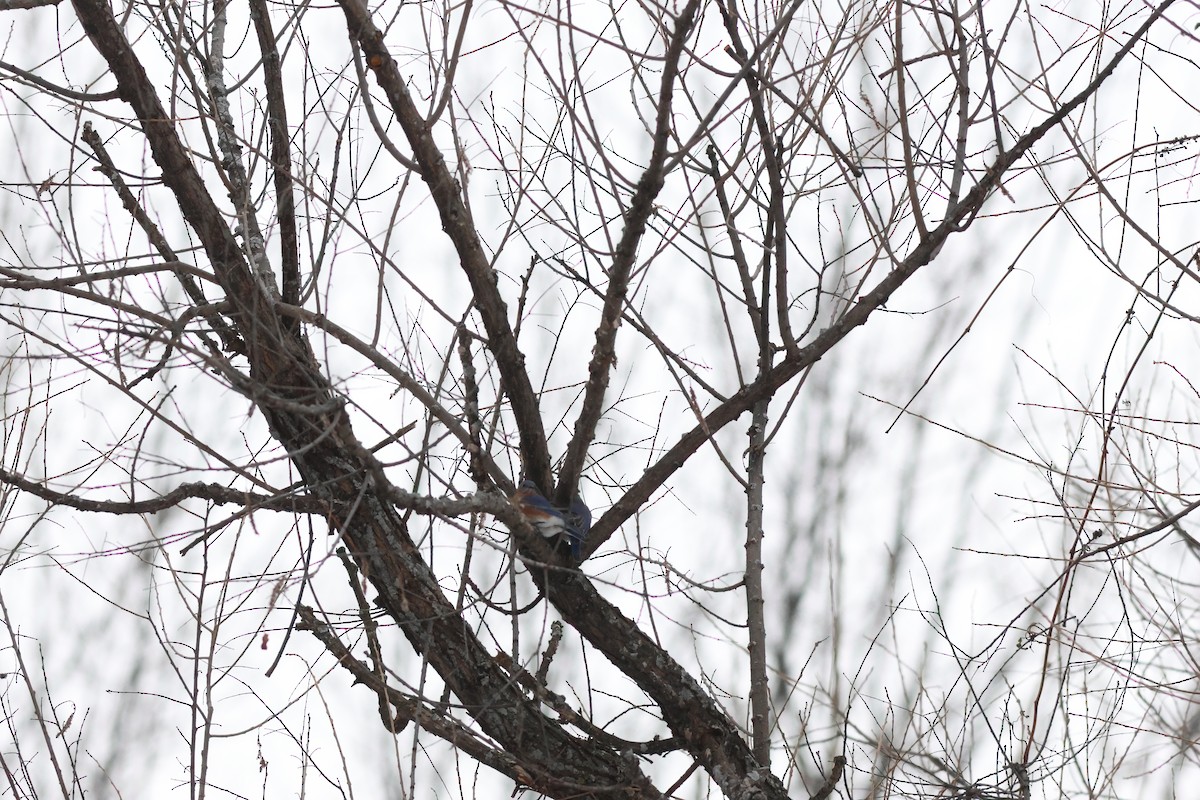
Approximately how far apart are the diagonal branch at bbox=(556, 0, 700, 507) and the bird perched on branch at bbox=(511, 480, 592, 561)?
0.14ft

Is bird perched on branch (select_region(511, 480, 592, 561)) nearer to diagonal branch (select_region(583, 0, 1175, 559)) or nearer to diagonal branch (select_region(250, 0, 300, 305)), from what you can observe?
diagonal branch (select_region(583, 0, 1175, 559))

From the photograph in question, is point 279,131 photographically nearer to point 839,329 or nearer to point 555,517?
point 555,517

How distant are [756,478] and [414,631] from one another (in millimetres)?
990

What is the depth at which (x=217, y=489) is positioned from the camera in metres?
2.25

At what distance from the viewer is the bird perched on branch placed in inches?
92.7

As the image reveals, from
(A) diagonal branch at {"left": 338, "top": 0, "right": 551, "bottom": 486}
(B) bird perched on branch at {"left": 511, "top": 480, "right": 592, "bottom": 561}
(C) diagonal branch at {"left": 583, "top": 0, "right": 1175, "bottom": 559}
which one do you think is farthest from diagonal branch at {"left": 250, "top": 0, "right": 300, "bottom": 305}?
(C) diagonal branch at {"left": 583, "top": 0, "right": 1175, "bottom": 559}

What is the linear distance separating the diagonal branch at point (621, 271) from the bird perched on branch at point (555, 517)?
42mm

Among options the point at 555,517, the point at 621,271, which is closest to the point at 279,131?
the point at 621,271

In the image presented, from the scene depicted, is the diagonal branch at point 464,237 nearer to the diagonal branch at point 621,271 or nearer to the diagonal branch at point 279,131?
the diagonal branch at point 621,271

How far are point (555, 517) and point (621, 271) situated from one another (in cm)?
66

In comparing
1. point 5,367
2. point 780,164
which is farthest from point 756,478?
point 5,367

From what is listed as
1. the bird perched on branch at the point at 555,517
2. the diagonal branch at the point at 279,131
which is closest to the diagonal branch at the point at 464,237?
the bird perched on branch at the point at 555,517

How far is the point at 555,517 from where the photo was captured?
2371 millimetres

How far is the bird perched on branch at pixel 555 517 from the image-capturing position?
2.35m
